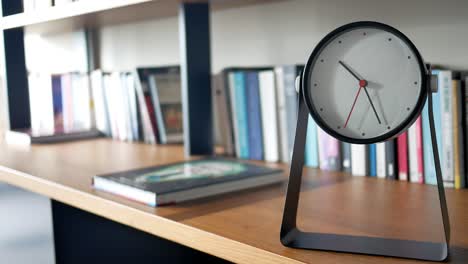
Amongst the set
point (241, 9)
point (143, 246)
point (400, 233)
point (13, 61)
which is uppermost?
point (241, 9)

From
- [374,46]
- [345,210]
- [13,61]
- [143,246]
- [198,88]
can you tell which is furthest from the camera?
[13,61]

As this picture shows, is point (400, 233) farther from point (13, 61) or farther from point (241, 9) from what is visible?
point (13, 61)

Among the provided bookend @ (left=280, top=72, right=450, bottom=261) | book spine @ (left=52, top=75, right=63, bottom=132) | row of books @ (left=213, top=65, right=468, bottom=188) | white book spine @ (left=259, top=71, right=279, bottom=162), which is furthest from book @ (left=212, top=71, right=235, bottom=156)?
book spine @ (left=52, top=75, right=63, bottom=132)

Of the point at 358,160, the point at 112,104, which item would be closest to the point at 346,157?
the point at 358,160

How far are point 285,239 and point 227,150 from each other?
64 centimetres

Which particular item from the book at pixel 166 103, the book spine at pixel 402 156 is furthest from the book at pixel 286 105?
the book at pixel 166 103

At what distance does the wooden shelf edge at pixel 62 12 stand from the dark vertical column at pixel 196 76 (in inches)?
7.7

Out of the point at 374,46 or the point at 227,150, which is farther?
the point at 227,150

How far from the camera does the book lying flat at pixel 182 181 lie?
2.87 feet

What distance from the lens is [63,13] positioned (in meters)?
1.22

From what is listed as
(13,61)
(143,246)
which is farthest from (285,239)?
(13,61)

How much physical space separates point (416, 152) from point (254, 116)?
14.9 inches

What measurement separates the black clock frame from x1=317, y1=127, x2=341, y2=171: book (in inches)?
15.4

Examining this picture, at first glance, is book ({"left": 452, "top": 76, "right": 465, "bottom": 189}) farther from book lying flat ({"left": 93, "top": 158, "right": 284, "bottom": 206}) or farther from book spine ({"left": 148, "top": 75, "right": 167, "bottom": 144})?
book spine ({"left": 148, "top": 75, "right": 167, "bottom": 144})
